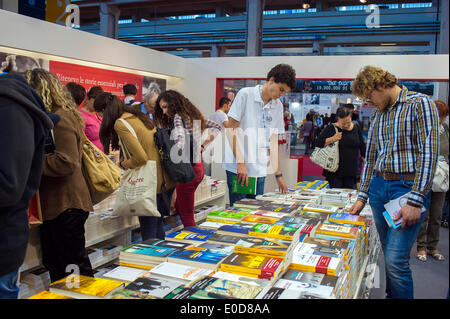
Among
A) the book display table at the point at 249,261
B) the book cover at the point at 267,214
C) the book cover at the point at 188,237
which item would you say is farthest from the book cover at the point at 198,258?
the book cover at the point at 267,214

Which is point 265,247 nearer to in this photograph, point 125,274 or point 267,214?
point 125,274

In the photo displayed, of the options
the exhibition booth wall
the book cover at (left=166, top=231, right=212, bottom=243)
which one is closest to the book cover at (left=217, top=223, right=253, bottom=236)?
the book cover at (left=166, top=231, right=212, bottom=243)

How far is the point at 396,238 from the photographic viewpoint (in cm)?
195

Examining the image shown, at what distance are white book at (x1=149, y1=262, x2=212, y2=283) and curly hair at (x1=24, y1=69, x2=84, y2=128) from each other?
959 mm

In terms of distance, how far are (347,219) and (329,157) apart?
6.59ft

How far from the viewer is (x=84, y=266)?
2.05m

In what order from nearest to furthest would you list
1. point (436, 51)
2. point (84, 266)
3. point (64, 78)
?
point (84, 266) → point (64, 78) → point (436, 51)

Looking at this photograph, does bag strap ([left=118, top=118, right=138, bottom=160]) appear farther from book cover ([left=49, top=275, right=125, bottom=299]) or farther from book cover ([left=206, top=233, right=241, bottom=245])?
book cover ([left=49, top=275, right=125, bottom=299])

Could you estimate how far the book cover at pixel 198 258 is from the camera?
59.2 inches

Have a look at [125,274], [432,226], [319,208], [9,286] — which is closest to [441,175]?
[432,226]

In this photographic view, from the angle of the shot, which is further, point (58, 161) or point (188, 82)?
point (188, 82)
